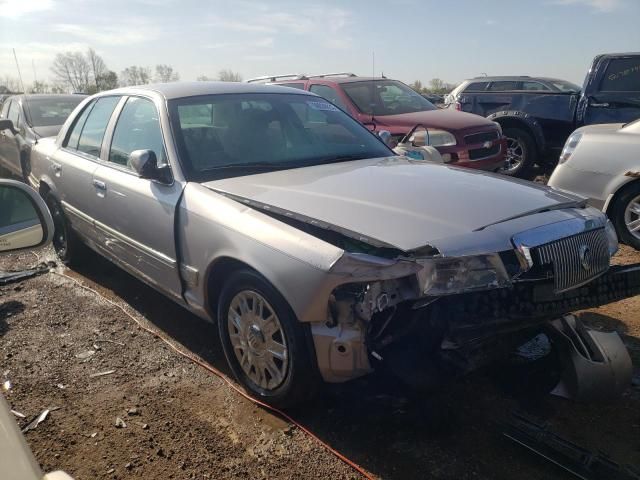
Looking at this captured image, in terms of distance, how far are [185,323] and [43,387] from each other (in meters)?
1.08

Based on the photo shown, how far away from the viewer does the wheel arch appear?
28.6 ft

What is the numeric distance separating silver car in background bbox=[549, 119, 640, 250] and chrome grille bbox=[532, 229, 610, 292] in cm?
296

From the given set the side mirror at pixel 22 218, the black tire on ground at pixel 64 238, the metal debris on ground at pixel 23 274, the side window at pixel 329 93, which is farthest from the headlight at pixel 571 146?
the metal debris on ground at pixel 23 274

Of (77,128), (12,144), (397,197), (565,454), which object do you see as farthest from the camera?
(12,144)

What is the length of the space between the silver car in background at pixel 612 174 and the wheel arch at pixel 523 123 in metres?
3.08

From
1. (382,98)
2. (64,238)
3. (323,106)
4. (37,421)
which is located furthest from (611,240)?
(382,98)

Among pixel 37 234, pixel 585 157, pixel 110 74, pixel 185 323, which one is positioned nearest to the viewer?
pixel 37 234

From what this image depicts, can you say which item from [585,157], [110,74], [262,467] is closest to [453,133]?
[585,157]

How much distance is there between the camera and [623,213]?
5.39m

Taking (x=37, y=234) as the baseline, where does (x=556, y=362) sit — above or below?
below

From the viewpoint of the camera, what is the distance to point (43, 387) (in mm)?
3271

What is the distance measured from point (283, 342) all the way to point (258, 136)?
1591 millimetres

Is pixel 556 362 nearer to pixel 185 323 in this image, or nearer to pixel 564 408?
pixel 564 408

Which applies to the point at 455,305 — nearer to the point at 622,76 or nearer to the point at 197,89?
the point at 197,89
